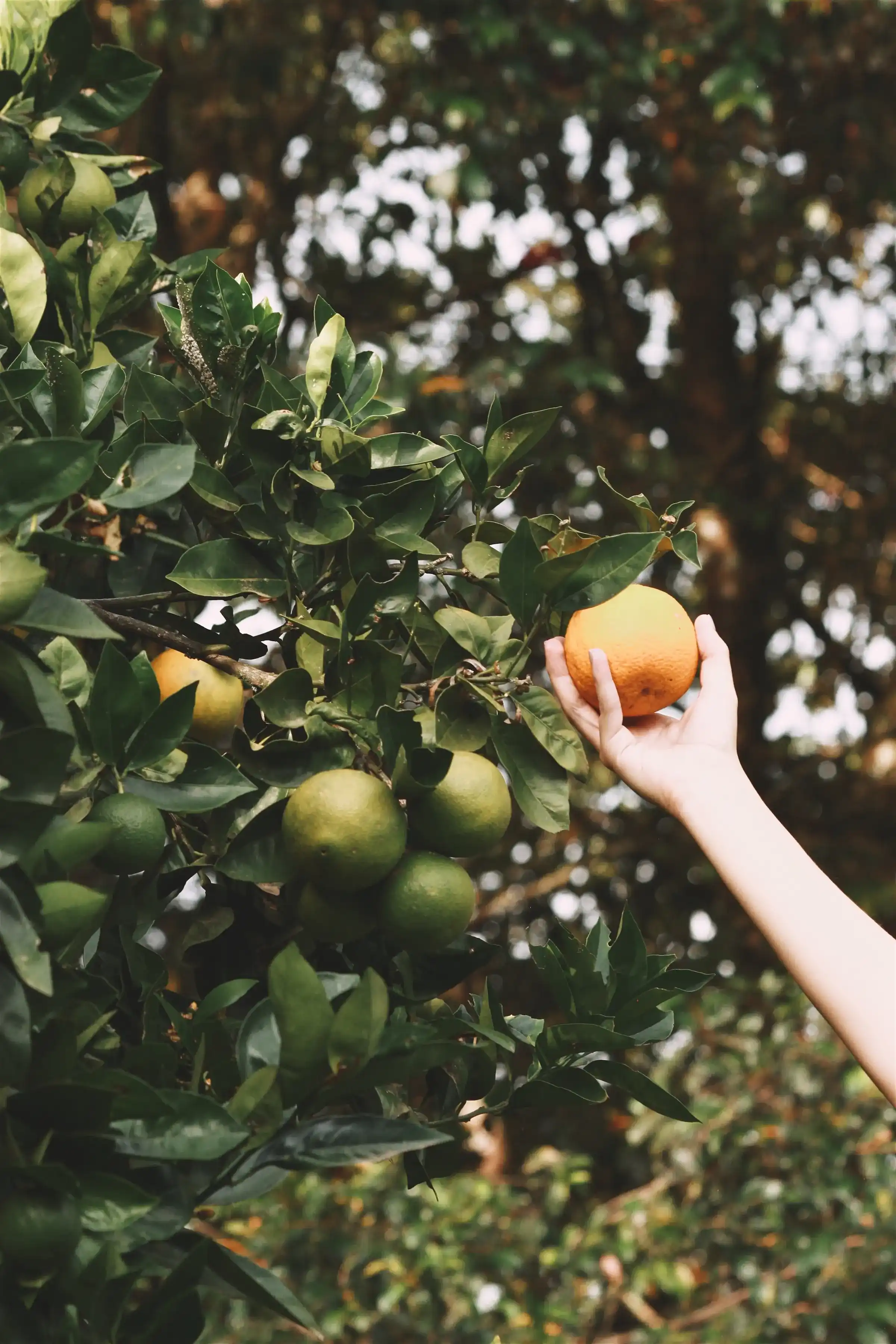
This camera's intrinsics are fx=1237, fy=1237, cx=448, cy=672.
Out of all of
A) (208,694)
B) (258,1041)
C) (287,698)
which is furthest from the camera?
(208,694)

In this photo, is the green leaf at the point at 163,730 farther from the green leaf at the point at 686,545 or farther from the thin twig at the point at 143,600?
the green leaf at the point at 686,545

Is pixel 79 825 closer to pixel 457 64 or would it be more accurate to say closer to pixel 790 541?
pixel 457 64

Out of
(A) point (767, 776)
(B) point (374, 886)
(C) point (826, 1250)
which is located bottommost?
(A) point (767, 776)

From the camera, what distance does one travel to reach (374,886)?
86 cm

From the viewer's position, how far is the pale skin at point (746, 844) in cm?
98

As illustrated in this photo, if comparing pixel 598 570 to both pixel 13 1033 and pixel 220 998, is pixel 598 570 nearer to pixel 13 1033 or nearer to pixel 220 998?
pixel 220 998

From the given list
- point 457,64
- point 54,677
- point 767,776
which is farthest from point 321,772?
point 767,776

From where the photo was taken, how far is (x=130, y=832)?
0.75m

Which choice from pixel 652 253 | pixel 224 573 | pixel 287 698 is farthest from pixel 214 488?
pixel 652 253

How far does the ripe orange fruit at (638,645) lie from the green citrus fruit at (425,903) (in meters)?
0.28

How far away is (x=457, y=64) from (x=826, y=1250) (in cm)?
309

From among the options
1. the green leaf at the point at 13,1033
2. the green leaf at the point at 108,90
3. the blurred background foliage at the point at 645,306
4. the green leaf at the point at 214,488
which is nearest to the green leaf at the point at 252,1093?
the green leaf at the point at 13,1033

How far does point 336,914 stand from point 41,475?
353 mm

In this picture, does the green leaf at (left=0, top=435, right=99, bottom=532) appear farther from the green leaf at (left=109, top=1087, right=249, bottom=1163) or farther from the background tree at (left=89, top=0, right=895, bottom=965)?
the background tree at (left=89, top=0, right=895, bottom=965)
